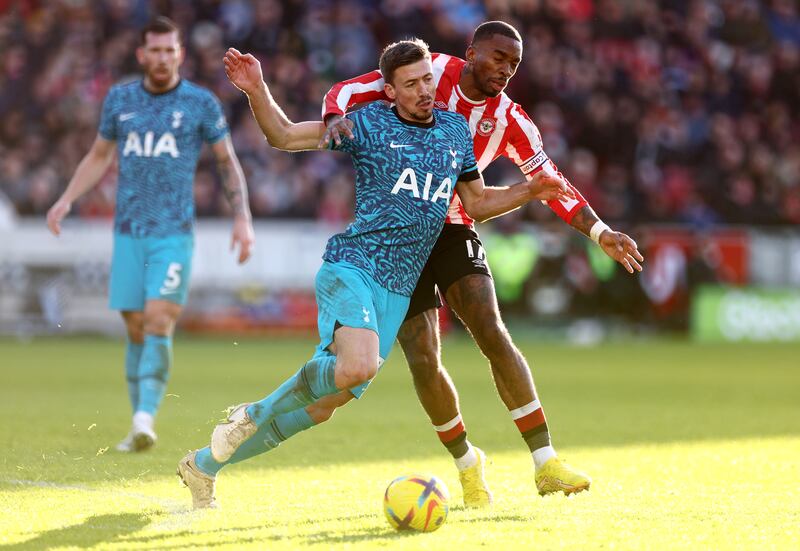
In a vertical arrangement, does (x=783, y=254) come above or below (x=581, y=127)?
below

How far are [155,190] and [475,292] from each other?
3.02m

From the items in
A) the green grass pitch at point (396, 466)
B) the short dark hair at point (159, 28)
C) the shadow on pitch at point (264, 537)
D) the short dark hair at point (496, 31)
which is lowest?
the green grass pitch at point (396, 466)

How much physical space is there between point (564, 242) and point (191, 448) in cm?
1339

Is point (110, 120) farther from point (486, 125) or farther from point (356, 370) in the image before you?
point (356, 370)

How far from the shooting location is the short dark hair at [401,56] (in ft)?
19.6

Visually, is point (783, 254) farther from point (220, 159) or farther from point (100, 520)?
point (100, 520)

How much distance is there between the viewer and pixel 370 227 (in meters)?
5.94

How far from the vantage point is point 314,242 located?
64.5 ft

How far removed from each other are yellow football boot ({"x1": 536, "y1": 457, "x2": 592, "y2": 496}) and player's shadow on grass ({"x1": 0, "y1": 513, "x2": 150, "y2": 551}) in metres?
1.96

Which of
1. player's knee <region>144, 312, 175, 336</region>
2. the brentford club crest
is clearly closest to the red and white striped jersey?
the brentford club crest

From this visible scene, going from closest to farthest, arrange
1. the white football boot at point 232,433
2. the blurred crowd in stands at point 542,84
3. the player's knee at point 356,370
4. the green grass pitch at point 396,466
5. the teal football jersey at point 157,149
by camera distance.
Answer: the green grass pitch at point 396,466 → the player's knee at point 356,370 → the white football boot at point 232,433 → the teal football jersey at point 157,149 → the blurred crowd in stands at point 542,84

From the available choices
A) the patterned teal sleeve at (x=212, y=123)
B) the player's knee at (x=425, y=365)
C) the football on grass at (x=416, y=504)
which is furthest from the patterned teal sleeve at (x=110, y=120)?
the football on grass at (x=416, y=504)

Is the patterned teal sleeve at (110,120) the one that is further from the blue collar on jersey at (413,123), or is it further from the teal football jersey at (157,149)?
the blue collar on jersey at (413,123)

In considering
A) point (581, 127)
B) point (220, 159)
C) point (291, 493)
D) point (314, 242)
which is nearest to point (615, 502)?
point (291, 493)
